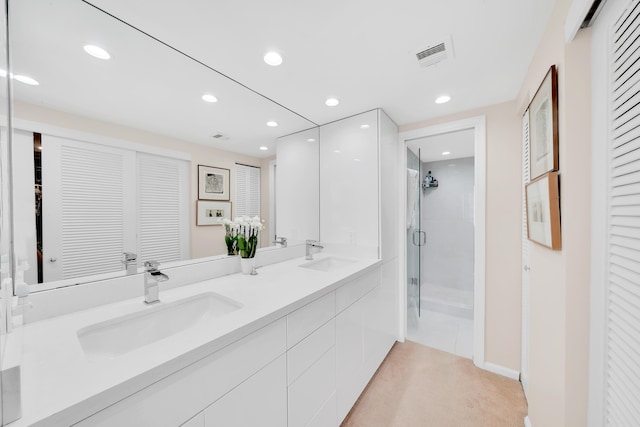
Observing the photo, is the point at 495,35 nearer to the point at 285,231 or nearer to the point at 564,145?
the point at 564,145

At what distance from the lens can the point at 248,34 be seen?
1209 mm

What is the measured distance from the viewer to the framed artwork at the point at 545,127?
1025 mm

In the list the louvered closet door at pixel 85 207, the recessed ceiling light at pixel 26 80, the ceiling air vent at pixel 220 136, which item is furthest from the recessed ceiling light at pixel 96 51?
the ceiling air vent at pixel 220 136

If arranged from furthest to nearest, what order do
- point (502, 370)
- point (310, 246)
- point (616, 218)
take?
point (310, 246) < point (502, 370) < point (616, 218)

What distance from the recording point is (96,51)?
1093 millimetres

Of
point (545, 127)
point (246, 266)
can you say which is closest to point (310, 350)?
point (246, 266)

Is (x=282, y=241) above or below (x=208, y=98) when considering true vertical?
below

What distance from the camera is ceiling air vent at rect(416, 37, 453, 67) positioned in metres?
1.30

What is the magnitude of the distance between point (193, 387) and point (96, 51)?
60.5 inches

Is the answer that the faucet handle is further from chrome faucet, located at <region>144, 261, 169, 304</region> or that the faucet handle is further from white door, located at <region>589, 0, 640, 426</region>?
white door, located at <region>589, 0, 640, 426</region>

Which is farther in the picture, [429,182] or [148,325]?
[429,182]

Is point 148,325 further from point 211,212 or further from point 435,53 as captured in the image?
point 435,53

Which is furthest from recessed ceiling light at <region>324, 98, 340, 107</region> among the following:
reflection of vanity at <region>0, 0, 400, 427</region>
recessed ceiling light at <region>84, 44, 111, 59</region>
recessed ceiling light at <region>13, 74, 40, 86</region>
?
recessed ceiling light at <region>13, 74, 40, 86</region>

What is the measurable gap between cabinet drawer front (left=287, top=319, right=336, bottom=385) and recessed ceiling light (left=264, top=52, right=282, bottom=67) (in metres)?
1.62
